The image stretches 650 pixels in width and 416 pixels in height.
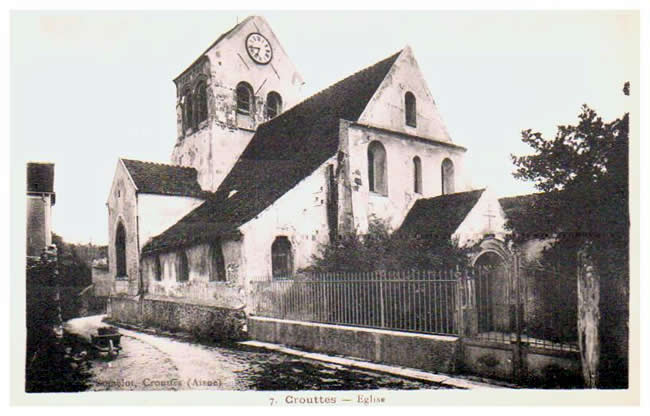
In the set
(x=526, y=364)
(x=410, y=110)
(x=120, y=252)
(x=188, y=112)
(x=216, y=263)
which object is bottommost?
(x=526, y=364)

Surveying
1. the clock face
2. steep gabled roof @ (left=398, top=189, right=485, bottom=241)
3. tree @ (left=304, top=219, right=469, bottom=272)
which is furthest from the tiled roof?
steep gabled roof @ (left=398, top=189, right=485, bottom=241)

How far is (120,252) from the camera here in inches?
895

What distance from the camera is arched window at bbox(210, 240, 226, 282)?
54.0 feet

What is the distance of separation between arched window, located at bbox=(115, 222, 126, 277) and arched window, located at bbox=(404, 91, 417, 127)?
13412 millimetres

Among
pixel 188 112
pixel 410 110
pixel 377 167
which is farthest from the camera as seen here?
pixel 188 112

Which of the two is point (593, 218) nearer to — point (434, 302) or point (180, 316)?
point (434, 302)

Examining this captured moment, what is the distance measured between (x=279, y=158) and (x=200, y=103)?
6565 mm

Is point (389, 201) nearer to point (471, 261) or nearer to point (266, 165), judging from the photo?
point (471, 261)

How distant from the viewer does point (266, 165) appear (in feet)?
64.5

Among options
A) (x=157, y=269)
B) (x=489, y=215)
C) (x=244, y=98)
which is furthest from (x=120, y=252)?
(x=489, y=215)

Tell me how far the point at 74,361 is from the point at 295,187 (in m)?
7.48

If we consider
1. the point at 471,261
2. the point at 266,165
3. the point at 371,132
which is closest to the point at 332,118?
the point at 371,132

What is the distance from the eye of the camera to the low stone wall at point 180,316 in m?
13.7

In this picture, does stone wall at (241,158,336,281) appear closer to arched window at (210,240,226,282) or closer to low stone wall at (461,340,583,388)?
arched window at (210,240,226,282)
